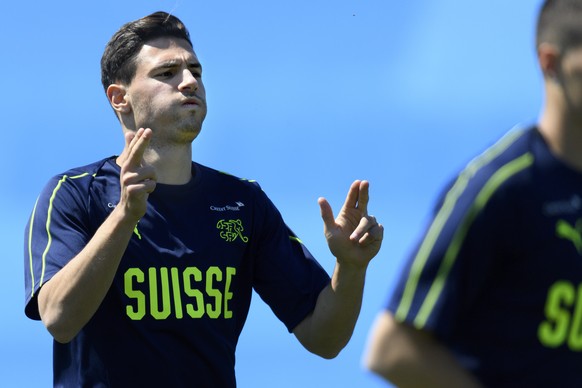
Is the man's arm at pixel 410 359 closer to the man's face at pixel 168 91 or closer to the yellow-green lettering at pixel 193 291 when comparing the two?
the yellow-green lettering at pixel 193 291

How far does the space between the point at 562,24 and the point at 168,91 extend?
2.22m

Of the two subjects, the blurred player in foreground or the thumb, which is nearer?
the blurred player in foreground

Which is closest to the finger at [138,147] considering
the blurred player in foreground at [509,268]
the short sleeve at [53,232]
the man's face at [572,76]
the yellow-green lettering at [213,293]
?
the short sleeve at [53,232]

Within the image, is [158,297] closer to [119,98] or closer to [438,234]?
[119,98]

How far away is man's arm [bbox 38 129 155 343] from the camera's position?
158 inches

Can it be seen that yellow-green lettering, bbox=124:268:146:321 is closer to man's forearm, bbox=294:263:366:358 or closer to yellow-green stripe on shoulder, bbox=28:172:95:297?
yellow-green stripe on shoulder, bbox=28:172:95:297

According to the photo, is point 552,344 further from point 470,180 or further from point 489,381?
point 470,180

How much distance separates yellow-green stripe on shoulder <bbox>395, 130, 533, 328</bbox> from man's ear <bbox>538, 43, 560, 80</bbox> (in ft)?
0.73

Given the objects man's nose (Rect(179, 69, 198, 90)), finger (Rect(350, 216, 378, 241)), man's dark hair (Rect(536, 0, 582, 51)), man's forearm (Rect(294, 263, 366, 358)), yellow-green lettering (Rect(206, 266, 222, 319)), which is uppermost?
man's dark hair (Rect(536, 0, 582, 51))

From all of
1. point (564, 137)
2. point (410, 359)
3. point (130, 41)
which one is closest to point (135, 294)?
point (130, 41)

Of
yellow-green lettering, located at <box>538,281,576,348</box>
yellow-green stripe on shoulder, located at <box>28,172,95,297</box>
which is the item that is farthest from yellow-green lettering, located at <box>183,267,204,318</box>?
yellow-green lettering, located at <box>538,281,576,348</box>

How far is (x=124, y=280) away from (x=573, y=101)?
217cm

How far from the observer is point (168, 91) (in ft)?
15.2

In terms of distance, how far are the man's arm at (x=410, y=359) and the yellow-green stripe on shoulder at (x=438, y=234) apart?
37 mm
